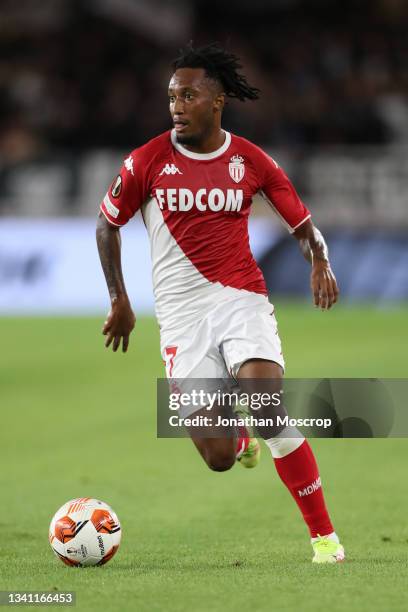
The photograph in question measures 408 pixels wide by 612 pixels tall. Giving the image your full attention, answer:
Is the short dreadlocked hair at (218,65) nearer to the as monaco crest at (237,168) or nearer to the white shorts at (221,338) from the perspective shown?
the as monaco crest at (237,168)

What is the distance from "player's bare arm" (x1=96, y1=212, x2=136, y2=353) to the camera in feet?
22.1

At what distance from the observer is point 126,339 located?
6805mm

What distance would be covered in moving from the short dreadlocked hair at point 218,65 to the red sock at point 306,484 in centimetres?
198

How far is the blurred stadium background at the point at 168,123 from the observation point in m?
20.3

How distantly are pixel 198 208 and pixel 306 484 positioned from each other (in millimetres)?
1585

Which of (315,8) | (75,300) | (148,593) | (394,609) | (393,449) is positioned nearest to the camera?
(394,609)

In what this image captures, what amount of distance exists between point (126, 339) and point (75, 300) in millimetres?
13611

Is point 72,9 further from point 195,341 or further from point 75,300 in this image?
point 195,341

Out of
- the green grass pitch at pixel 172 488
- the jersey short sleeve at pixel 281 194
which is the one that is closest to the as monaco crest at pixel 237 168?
the jersey short sleeve at pixel 281 194

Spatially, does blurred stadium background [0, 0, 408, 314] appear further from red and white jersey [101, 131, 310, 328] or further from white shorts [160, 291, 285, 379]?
white shorts [160, 291, 285, 379]

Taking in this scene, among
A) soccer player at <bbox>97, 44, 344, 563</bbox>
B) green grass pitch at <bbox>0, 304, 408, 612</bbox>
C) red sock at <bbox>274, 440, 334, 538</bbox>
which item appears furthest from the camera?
soccer player at <bbox>97, 44, 344, 563</bbox>

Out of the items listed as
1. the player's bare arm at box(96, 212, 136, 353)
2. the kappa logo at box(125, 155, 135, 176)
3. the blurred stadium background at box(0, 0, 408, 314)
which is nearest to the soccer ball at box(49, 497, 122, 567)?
the player's bare arm at box(96, 212, 136, 353)

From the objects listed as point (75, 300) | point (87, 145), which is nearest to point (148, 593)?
point (75, 300)

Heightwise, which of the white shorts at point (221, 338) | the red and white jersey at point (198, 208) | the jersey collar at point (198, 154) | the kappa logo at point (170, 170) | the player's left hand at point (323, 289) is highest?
the jersey collar at point (198, 154)
